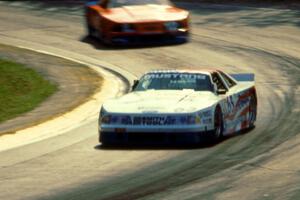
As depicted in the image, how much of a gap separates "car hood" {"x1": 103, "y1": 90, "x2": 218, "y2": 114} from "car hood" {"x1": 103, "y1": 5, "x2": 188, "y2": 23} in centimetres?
1150

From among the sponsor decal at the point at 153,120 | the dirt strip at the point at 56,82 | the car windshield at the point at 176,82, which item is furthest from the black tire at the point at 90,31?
the sponsor decal at the point at 153,120

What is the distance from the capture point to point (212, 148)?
1564cm

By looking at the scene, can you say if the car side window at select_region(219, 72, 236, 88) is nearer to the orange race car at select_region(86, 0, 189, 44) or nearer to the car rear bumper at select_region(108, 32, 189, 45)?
the orange race car at select_region(86, 0, 189, 44)

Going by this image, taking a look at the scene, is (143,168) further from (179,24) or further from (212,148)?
(179,24)

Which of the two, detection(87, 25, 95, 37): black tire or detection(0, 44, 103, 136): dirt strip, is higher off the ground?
detection(0, 44, 103, 136): dirt strip

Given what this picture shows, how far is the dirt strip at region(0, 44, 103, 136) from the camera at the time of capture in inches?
739

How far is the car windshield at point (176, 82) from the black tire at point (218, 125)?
0.81 m

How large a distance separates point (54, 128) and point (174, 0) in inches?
876

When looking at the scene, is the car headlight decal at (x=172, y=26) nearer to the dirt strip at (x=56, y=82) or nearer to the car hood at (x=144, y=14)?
the car hood at (x=144, y=14)

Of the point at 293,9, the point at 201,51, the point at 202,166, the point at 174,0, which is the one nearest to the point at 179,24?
the point at 201,51

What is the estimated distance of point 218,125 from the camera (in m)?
16.2

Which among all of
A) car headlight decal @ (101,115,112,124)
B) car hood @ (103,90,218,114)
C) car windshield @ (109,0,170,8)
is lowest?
car windshield @ (109,0,170,8)

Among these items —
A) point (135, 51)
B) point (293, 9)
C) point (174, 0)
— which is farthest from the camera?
point (174, 0)

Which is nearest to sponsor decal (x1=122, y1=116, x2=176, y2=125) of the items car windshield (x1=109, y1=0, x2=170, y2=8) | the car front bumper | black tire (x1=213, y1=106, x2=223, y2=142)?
the car front bumper
